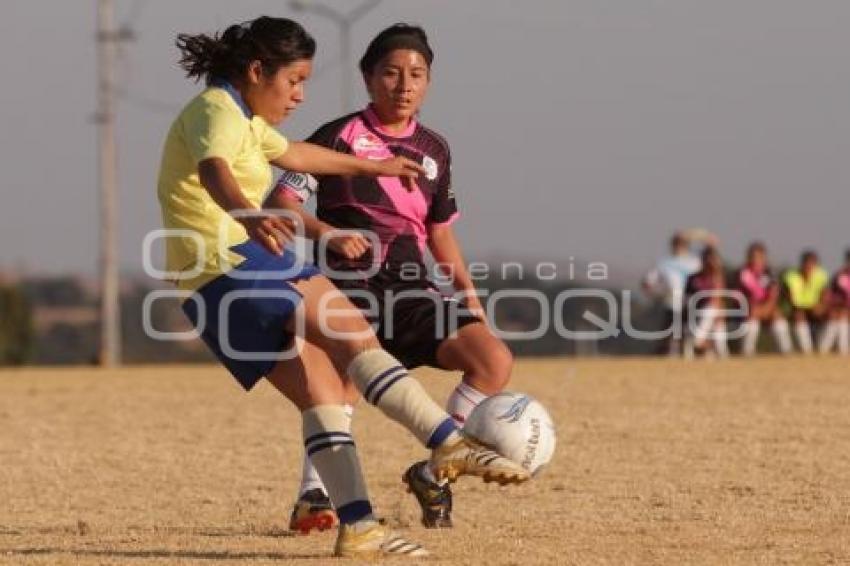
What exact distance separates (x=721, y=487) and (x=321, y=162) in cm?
364

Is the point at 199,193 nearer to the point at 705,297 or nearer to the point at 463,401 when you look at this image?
the point at 463,401

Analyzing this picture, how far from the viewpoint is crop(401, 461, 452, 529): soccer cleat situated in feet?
27.0

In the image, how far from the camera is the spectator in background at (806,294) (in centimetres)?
3384

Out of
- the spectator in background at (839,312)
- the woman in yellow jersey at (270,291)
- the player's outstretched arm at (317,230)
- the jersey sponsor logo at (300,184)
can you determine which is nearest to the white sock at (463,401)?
the player's outstretched arm at (317,230)

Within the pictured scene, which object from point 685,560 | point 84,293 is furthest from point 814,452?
point 84,293

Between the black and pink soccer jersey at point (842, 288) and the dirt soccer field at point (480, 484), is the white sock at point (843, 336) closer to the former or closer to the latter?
the black and pink soccer jersey at point (842, 288)

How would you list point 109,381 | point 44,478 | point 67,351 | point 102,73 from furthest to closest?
point 67,351 → point 102,73 → point 109,381 → point 44,478

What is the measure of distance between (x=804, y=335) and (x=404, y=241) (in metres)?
26.0

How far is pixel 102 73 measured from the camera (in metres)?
35.7

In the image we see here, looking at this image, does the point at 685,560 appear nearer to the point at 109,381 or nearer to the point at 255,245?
the point at 255,245

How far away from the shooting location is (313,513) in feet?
27.8

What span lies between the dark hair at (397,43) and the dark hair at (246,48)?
132cm

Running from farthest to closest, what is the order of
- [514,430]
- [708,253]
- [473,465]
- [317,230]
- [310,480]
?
[708,253], [310,480], [317,230], [514,430], [473,465]

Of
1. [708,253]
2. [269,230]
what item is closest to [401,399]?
[269,230]
